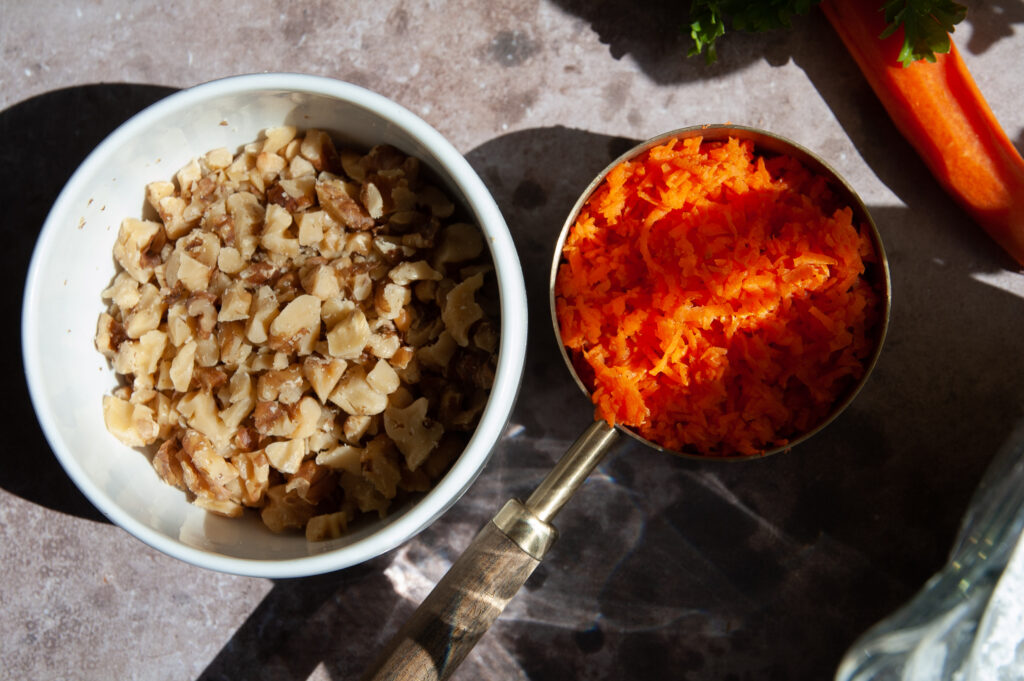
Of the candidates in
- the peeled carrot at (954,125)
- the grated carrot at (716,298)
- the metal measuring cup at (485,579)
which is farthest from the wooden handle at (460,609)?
the peeled carrot at (954,125)

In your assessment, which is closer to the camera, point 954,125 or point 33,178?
point 954,125

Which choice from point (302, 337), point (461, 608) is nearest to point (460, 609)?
point (461, 608)

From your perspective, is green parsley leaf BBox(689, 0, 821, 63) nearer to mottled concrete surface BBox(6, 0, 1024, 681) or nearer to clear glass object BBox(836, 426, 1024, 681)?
mottled concrete surface BBox(6, 0, 1024, 681)

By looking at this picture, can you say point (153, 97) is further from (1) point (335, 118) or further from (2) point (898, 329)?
(2) point (898, 329)

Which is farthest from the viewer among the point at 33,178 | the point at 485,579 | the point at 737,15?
the point at 33,178

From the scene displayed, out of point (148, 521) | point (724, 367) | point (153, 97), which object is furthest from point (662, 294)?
point (153, 97)

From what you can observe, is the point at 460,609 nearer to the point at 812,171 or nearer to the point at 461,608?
the point at 461,608

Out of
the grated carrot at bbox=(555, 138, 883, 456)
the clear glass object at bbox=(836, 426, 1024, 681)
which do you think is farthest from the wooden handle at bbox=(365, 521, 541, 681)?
the clear glass object at bbox=(836, 426, 1024, 681)
